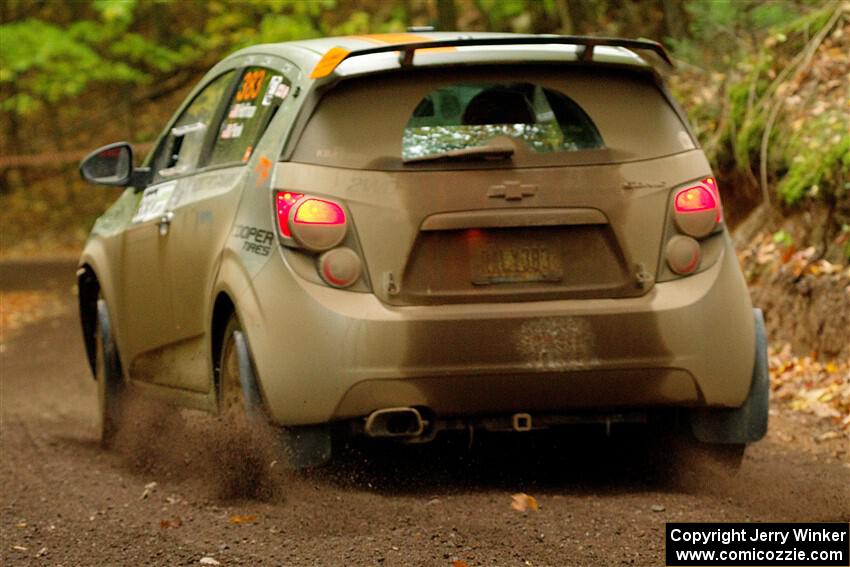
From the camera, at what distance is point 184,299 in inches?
261

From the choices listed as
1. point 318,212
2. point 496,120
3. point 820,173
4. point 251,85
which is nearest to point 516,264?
point 496,120

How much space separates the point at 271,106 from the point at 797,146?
5.00 m

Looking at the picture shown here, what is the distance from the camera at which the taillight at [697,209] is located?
5691mm

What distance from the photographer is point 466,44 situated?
5891mm

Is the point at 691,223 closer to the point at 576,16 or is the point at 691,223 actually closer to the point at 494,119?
the point at 494,119

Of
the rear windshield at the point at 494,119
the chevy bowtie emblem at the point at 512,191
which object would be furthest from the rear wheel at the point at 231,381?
the chevy bowtie emblem at the point at 512,191

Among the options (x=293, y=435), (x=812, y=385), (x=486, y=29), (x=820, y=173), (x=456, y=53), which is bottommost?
(x=486, y=29)

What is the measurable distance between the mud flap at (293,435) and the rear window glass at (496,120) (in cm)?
98

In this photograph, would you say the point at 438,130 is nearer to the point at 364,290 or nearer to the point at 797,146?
the point at 364,290

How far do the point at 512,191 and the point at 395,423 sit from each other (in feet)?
3.06

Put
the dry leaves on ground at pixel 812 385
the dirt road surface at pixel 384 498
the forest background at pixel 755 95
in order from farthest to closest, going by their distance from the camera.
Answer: the forest background at pixel 755 95 → the dry leaves on ground at pixel 812 385 → the dirt road surface at pixel 384 498

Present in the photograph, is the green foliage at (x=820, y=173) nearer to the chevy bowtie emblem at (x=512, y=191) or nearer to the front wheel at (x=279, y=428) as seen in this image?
the chevy bowtie emblem at (x=512, y=191)

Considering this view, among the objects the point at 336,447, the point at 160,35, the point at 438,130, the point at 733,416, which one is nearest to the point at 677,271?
the point at 733,416

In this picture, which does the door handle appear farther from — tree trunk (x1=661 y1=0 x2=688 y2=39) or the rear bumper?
tree trunk (x1=661 y1=0 x2=688 y2=39)
